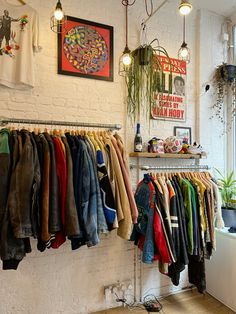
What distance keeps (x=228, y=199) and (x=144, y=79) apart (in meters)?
1.57

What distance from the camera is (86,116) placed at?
7.47 ft

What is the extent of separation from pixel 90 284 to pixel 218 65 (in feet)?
8.91

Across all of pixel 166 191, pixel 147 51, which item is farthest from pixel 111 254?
pixel 147 51

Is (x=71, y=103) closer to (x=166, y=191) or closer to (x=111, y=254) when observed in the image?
(x=166, y=191)

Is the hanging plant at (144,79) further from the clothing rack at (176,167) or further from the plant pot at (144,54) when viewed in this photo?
the clothing rack at (176,167)

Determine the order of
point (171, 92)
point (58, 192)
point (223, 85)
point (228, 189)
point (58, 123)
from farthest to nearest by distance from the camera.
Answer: point (223, 85), point (228, 189), point (171, 92), point (58, 123), point (58, 192)

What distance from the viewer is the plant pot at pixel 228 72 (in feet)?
9.09

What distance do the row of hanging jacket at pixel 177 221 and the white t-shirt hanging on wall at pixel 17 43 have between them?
1.35 m

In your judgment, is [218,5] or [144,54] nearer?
[144,54]

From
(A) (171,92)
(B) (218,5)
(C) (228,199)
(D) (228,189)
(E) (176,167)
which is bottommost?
(C) (228,199)

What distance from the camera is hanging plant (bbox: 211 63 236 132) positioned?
9.12 feet

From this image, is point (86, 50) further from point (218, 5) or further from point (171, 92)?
point (218, 5)

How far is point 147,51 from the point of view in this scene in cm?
225

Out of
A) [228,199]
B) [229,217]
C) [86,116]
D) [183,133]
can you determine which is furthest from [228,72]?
[86,116]
